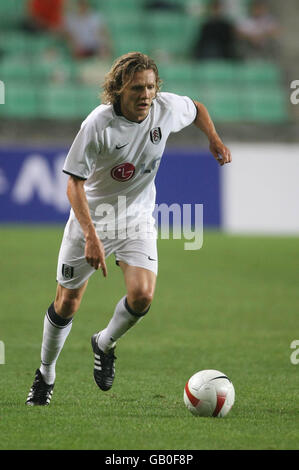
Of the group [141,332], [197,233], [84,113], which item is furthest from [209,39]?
[141,332]

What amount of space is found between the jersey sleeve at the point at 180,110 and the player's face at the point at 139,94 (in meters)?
0.39

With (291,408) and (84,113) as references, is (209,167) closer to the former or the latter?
(84,113)

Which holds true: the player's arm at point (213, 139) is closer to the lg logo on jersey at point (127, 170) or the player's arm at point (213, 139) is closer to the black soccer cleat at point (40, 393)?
the lg logo on jersey at point (127, 170)

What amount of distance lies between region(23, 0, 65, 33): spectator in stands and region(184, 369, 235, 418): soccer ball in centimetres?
1290

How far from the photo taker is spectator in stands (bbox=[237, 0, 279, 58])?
60.0 feet

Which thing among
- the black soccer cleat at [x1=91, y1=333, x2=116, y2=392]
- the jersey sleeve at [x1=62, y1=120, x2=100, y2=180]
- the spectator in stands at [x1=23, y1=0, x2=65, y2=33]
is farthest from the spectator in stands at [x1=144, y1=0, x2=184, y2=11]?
the jersey sleeve at [x1=62, y1=120, x2=100, y2=180]

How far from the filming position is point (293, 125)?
1653 cm

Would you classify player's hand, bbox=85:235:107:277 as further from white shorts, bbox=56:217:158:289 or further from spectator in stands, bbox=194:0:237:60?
spectator in stands, bbox=194:0:237:60

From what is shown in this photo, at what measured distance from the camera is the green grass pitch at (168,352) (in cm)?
458

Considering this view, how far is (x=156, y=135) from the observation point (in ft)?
18.0

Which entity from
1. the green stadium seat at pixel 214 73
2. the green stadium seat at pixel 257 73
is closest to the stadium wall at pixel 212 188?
the green stadium seat at pixel 214 73

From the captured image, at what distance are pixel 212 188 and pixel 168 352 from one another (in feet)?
26.9

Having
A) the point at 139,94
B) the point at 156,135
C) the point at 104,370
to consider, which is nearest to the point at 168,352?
the point at 104,370

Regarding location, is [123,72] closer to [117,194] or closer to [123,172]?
[123,172]
